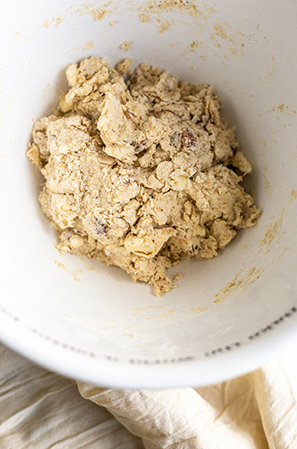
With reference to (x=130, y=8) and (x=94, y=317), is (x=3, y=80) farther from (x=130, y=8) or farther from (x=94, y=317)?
(x=94, y=317)

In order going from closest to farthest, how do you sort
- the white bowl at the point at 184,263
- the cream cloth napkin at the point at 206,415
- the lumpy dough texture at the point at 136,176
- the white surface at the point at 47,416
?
the white bowl at the point at 184,263 < the lumpy dough texture at the point at 136,176 < the cream cloth napkin at the point at 206,415 < the white surface at the point at 47,416

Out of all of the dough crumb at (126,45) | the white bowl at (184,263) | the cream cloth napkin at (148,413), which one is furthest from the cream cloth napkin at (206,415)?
the dough crumb at (126,45)

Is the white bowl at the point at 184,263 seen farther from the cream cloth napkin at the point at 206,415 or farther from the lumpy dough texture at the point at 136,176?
the cream cloth napkin at the point at 206,415

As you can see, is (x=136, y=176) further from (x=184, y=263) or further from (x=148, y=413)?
(x=148, y=413)

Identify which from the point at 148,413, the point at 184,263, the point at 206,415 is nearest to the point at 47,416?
the point at 148,413

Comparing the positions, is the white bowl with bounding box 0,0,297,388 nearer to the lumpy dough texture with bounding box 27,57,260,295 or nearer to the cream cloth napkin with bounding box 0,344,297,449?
the lumpy dough texture with bounding box 27,57,260,295

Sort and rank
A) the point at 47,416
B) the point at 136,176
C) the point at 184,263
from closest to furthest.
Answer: the point at 136,176 → the point at 184,263 → the point at 47,416
